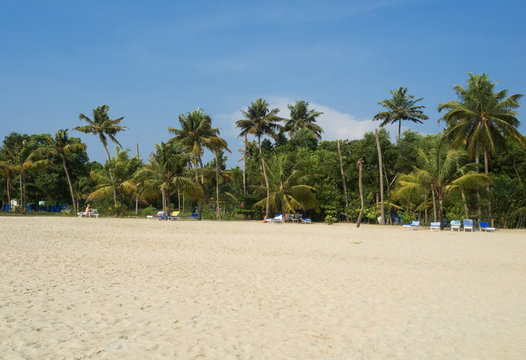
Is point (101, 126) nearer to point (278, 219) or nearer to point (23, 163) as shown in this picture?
point (23, 163)

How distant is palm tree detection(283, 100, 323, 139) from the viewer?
41.5 meters

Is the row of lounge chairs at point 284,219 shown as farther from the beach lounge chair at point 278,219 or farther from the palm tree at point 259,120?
the palm tree at point 259,120

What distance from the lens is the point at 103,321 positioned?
4.43 metres

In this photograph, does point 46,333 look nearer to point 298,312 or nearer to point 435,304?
point 298,312

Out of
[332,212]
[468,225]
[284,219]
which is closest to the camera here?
[468,225]

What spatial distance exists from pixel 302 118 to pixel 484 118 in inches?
820

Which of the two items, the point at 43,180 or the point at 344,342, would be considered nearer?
the point at 344,342

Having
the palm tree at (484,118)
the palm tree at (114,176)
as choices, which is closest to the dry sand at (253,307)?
the palm tree at (484,118)

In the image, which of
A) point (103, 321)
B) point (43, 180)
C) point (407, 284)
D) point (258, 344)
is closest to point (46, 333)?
point (103, 321)

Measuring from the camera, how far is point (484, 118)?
77.2 feet

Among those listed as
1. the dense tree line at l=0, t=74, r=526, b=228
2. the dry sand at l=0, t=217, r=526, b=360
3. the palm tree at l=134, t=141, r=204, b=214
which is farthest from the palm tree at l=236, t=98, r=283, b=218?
the dry sand at l=0, t=217, r=526, b=360

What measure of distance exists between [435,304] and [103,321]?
14.7ft

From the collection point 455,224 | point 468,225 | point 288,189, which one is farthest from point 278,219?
point 468,225

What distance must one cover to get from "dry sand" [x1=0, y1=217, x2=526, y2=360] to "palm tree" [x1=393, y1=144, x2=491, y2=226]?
1314 cm
